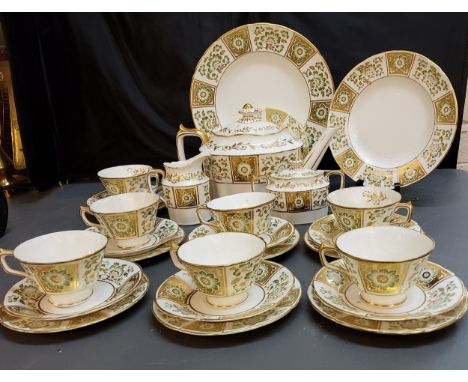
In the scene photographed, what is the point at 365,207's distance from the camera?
2.46 ft

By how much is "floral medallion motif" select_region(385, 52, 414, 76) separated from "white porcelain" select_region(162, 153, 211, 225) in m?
0.48

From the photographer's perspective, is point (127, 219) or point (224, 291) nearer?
point (224, 291)

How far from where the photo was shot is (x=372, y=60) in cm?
102

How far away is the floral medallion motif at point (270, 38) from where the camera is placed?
3.64ft

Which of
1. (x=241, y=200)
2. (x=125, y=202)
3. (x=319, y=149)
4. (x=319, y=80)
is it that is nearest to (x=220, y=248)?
(x=241, y=200)

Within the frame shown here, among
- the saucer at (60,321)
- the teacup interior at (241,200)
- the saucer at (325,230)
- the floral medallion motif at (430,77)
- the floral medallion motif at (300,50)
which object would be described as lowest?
the saucer at (60,321)

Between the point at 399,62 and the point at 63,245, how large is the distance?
0.82 metres

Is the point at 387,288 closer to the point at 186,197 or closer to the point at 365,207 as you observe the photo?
the point at 365,207

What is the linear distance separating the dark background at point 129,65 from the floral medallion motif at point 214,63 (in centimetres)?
15

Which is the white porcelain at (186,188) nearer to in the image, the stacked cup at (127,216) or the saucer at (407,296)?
the stacked cup at (127,216)

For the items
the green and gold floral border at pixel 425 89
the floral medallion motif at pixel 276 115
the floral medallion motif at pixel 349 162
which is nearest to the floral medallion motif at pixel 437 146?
the green and gold floral border at pixel 425 89

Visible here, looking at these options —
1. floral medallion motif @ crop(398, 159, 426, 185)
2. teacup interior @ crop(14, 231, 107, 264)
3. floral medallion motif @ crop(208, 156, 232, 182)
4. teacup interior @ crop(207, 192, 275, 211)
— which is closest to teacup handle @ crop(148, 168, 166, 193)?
floral medallion motif @ crop(208, 156, 232, 182)

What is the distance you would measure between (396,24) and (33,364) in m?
1.16

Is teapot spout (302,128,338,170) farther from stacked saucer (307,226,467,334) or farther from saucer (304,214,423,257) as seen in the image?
stacked saucer (307,226,467,334)
